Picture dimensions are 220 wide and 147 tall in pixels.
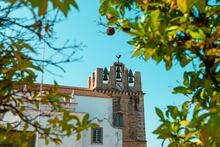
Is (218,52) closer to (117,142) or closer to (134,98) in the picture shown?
(117,142)

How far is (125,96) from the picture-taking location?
206 feet

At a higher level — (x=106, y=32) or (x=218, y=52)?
(x=106, y=32)

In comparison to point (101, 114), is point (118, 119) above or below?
below

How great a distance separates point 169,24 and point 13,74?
4.19 feet

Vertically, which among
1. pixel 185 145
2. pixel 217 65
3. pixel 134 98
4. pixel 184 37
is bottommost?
pixel 185 145

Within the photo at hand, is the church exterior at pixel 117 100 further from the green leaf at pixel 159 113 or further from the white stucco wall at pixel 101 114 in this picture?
the green leaf at pixel 159 113

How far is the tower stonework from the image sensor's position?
5934 centimetres

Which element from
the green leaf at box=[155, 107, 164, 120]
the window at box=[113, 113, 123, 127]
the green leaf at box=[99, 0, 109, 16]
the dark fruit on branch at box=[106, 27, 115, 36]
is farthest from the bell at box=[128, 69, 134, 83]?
the green leaf at box=[155, 107, 164, 120]

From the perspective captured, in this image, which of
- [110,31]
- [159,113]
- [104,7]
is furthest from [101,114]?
[159,113]

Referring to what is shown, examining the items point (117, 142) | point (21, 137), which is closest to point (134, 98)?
point (117, 142)

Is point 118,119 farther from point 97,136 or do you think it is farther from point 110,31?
point 110,31

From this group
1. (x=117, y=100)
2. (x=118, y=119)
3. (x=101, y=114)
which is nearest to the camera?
(x=101, y=114)

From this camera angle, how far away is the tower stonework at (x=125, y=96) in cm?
5934

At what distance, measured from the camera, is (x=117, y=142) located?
41188 mm
